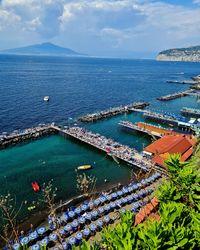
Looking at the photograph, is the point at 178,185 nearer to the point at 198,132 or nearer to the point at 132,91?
the point at 198,132

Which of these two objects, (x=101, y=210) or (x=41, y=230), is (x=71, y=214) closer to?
(x=101, y=210)

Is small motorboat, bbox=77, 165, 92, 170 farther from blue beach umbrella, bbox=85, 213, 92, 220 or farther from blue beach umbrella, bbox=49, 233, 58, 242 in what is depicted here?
blue beach umbrella, bbox=49, 233, 58, 242

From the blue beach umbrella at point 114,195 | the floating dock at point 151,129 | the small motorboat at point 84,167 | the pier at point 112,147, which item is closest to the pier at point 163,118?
the floating dock at point 151,129

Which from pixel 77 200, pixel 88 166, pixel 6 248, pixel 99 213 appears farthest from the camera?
pixel 88 166

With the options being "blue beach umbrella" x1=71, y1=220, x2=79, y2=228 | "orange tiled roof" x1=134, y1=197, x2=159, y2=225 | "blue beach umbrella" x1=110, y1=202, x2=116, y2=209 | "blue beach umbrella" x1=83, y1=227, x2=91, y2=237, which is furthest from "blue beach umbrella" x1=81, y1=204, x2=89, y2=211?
"orange tiled roof" x1=134, y1=197, x2=159, y2=225

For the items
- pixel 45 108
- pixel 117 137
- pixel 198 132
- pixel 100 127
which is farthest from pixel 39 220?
pixel 45 108

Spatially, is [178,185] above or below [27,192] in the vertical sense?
above
